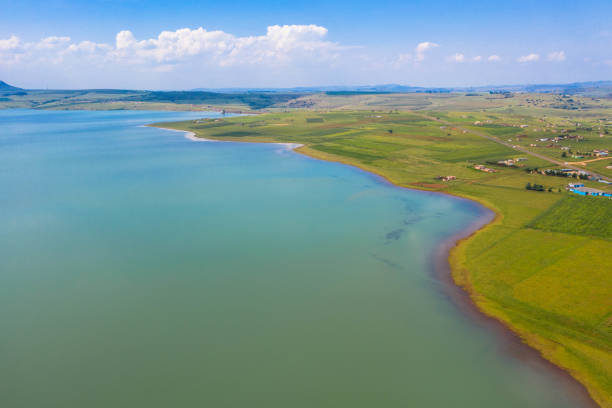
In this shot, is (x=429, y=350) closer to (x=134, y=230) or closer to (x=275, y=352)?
(x=275, y=352)

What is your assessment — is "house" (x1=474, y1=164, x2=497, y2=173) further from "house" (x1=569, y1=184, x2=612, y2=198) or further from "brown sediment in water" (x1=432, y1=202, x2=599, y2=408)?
"brown sediment in water" (x1=432, y1=202, x2=599, y2=408)

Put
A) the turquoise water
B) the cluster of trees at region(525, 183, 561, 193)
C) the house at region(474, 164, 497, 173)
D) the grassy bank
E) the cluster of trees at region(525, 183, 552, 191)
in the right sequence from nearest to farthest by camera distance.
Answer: the turquoise water, the grassy bank, the cluster of trees at region(525, 183, 561, 193), the cluster of trees at region(525, 183, 552, 191), the house at region(474, 164, 497, 173)

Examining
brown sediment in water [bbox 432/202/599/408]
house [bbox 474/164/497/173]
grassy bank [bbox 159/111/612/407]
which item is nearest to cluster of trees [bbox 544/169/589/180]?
grassy bank [bbox 159/111/612/407]

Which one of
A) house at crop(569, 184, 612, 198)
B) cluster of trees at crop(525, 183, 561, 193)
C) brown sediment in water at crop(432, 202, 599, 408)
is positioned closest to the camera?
brown sediment in water at crop(432, 202, 599, 408)

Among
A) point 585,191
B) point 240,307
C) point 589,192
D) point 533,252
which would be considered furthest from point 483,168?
point 240,307

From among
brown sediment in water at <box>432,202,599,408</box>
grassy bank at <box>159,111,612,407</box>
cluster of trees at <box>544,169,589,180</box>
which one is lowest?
→ brown sediment in water at <box>432,202,599,408</box>

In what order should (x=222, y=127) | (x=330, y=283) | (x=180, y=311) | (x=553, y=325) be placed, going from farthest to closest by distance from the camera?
(x=222, y=127), (x=330, y=283), (x=180, y=311), (x=553, y=325)

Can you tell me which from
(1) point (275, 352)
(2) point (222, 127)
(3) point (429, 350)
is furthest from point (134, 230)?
(2) point (222, 127)

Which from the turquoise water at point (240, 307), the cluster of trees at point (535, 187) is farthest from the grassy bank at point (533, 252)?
the turquoise water at point (240, 307)

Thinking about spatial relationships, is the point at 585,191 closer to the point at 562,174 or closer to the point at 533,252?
the point at 562,174
